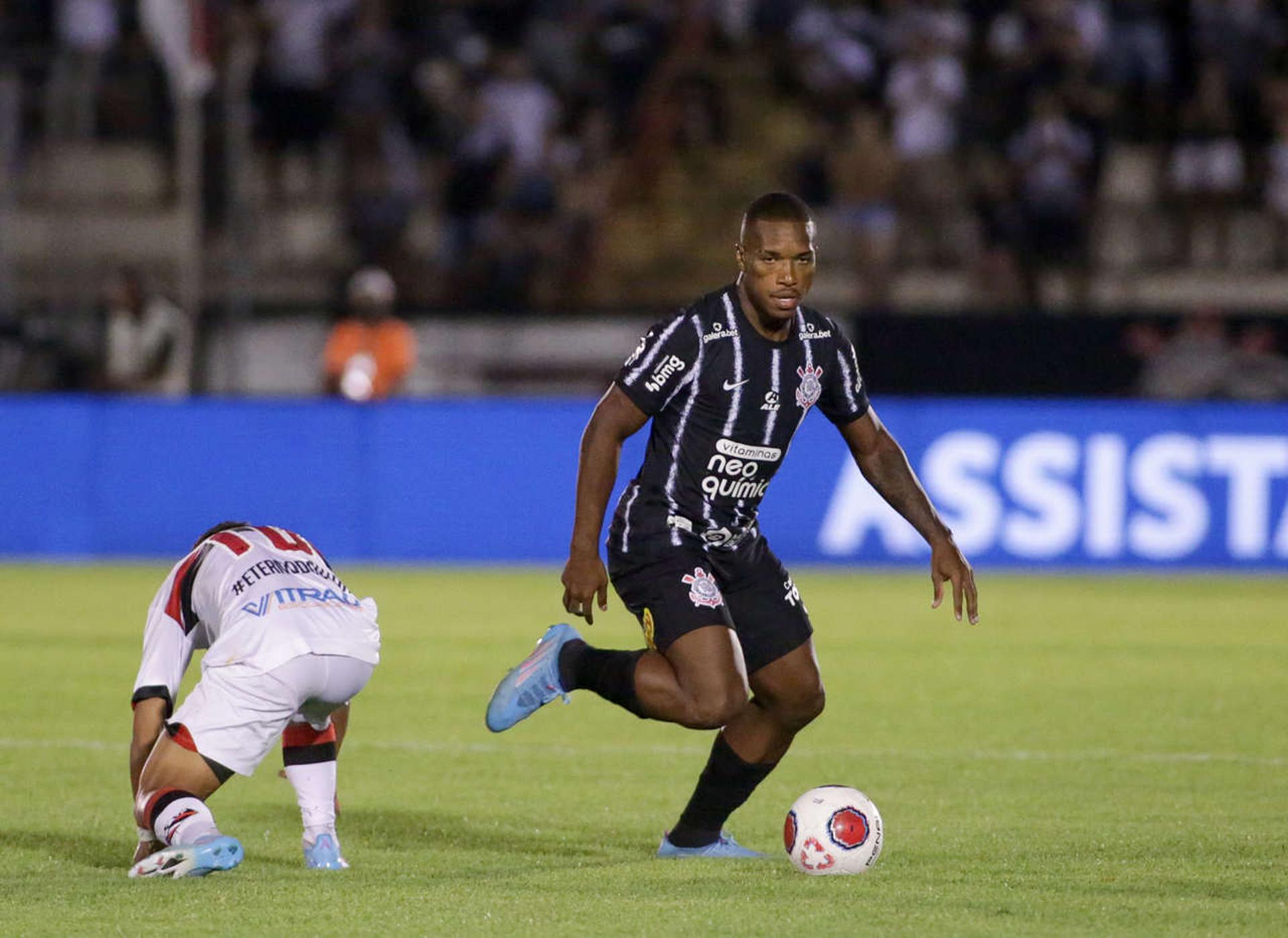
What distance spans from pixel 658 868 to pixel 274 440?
1155cm

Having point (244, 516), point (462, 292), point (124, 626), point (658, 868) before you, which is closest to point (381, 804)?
point (658, 868)

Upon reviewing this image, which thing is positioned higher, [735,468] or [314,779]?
[735,468]

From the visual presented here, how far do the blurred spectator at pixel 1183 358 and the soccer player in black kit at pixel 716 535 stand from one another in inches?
508

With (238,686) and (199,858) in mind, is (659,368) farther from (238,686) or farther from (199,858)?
(199,858)

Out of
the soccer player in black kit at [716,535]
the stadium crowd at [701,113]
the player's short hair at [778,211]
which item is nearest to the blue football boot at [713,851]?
the soccer player in black kit at [716,535]

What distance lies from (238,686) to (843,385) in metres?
2.10

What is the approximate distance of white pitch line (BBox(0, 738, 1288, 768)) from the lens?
29.4 feet

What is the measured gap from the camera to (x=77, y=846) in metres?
6.95

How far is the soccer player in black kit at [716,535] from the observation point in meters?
6.63

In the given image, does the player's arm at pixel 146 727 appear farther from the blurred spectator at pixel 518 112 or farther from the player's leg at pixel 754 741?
the blurred spectator at pixel 518 112

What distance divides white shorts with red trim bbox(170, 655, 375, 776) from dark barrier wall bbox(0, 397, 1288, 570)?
36.1 ft

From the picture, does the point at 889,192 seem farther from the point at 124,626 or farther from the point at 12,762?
the point at 12,762

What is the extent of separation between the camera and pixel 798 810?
21.3 feet

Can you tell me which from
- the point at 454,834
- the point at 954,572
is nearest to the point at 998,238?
the point at 954,572
